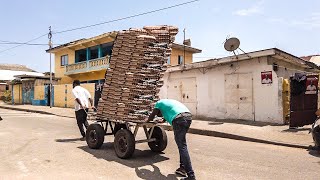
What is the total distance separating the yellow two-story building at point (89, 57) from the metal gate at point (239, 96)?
14805mm

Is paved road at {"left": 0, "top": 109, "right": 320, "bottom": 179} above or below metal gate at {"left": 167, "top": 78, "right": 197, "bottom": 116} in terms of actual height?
below

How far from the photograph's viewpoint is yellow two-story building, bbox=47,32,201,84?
2862 cm

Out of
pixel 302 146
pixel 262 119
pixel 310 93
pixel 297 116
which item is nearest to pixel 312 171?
pixel 302 146

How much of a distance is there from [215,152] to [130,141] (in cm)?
241

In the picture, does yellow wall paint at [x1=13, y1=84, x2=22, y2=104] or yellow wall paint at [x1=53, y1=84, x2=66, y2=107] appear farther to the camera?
yellow wall paint at [x1=13, y1=84, x2=22, y2=104]

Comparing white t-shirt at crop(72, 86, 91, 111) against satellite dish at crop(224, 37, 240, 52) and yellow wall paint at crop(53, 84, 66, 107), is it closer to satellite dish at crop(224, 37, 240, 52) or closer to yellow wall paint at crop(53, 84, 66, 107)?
satellite dish at crop(224, 37, 240, 52)

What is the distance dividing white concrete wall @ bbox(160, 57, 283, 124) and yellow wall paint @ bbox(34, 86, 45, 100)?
60.5ft

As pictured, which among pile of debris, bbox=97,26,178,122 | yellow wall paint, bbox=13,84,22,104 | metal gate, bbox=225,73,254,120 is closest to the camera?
pile of debris, bbox=97,26,178,122

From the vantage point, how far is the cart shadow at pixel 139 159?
5.42 m

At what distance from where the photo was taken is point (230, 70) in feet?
48.5

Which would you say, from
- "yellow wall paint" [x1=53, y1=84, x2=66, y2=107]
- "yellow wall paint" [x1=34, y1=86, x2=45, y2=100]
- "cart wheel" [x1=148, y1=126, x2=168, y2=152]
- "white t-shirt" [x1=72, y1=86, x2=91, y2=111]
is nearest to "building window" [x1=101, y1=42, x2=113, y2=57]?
"yellow wall paint" [x1=53, y1=84, x2=66, y2=107]

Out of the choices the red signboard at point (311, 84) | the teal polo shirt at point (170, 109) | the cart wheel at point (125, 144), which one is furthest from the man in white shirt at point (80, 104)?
the red signboard at point (311, 84)

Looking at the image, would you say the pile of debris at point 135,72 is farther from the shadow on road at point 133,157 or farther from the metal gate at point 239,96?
the metal gate at point 239,96

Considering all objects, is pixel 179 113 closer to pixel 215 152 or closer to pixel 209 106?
pixel 215 152
